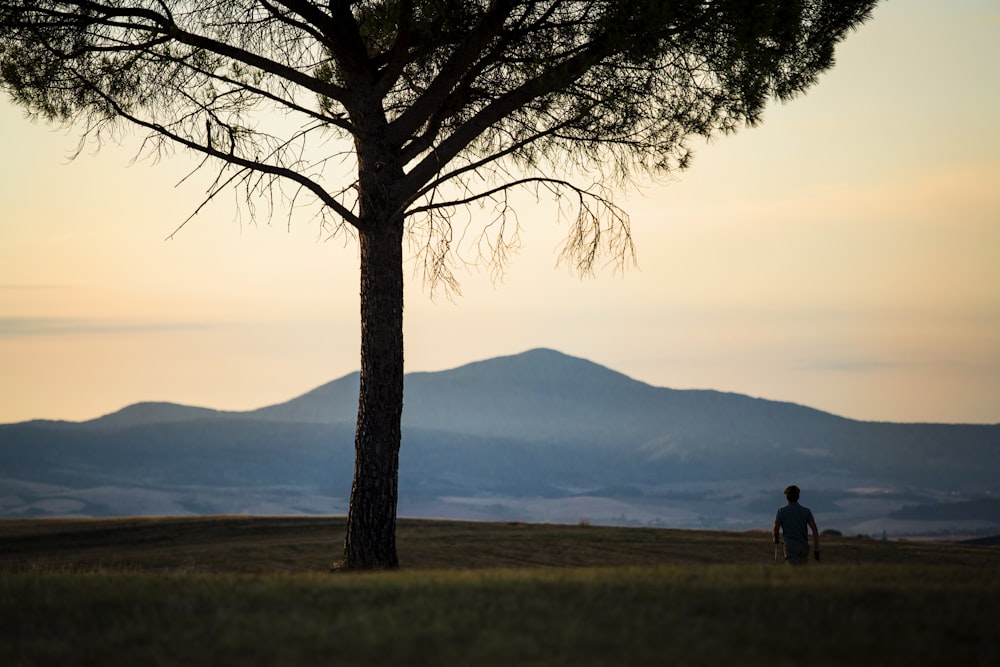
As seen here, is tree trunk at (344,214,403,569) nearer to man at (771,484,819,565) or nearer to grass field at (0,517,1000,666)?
grass field at (0,517,1000,666)

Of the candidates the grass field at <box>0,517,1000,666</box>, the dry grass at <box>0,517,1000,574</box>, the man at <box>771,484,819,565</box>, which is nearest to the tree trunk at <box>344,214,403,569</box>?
the dry grass at <box>0,517,1000,574</box>

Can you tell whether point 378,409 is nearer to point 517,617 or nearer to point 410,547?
point 410,547

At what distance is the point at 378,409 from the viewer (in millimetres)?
16109

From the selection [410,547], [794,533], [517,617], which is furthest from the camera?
[410,547]

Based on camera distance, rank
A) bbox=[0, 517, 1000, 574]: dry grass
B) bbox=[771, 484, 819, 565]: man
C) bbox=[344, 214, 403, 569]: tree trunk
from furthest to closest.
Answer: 1. bbox=[0, 517, 1000, 574]: dry grass
2. bbox=[344, 214, 403, 569]: tree trunk
3. bbox=[771, 484, 819, 565]: man

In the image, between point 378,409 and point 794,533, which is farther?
point 378,409

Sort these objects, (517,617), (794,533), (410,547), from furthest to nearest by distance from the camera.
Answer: (410,547), (794,533), (517,617)

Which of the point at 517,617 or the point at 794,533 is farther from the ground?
the point at 794,533

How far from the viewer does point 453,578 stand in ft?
36.4

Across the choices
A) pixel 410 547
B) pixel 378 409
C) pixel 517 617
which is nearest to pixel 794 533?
pixel 378 409

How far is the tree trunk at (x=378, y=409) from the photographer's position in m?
16.1

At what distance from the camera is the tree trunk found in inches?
632

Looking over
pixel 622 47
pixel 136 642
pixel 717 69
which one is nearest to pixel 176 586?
pixel 136 642

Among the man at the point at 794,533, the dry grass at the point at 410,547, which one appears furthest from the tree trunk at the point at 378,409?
the man at the point at 794,533
